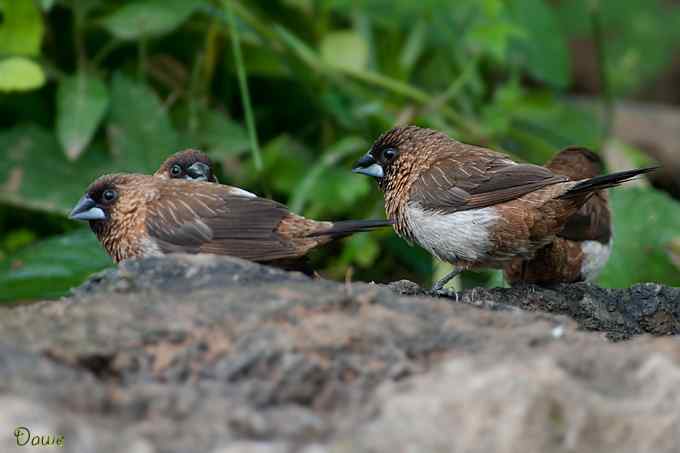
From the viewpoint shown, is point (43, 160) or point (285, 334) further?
point (43, 160)

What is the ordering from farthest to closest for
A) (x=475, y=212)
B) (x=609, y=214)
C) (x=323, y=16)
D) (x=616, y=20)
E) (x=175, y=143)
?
(x=616, y=20) < (x=323, y=16) < (x=175, y=143) < (x=609, y=214) < (x=475, y=212)

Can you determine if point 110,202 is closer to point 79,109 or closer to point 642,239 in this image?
point 79,109

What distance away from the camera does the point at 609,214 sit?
20.3ft

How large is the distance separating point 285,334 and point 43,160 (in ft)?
14.3

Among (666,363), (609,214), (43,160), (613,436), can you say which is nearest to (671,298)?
(609,214)

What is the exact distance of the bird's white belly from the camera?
513 cm

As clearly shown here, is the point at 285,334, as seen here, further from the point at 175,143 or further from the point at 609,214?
the point at 175,143

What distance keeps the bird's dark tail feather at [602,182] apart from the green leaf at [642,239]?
1.76 metres

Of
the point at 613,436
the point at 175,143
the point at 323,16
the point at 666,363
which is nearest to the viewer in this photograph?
the point at 613,436

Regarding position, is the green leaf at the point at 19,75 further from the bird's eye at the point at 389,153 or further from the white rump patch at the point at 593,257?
the white rump patch at the point at 593,257

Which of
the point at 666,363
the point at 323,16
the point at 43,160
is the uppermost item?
the point at 323,16

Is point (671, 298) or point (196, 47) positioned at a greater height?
point (196, 47)

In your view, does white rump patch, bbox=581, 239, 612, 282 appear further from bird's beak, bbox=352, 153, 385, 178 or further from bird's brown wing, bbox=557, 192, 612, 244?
bird's beak, bbox=352, 153, 385, 178

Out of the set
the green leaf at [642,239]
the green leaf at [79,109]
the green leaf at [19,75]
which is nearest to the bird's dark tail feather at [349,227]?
the green leaf at [642,239]
